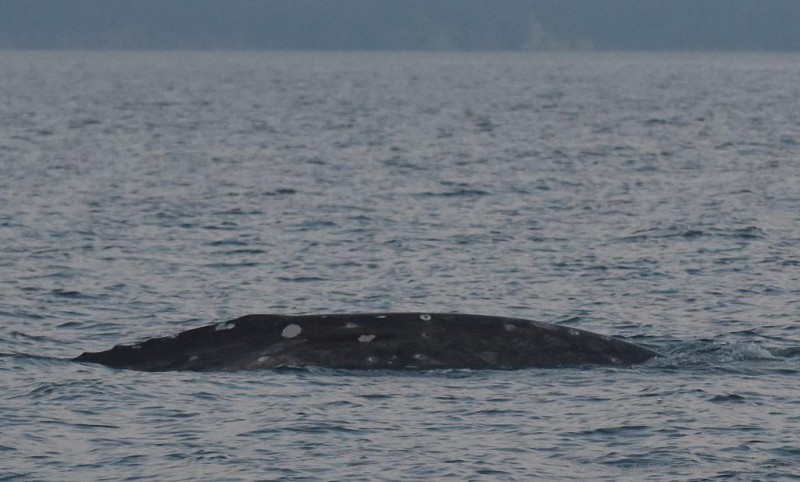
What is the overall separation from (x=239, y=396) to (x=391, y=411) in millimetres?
1995

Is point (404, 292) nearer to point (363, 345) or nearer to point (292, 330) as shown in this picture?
point (363, 345)

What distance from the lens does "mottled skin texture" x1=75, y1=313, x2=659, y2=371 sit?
70.8 feet

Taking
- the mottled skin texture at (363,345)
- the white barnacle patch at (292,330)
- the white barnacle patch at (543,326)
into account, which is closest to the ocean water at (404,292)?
the mottled skin texture at (363,345)

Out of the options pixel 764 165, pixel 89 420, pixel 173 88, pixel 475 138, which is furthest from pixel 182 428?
pixel 173 88

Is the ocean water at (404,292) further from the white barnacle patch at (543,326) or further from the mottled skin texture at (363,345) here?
the white barnacle patch at (543,326)

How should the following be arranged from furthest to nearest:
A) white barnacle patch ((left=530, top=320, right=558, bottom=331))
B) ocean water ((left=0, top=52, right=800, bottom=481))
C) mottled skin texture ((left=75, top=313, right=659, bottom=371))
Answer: white barnacle patch ((left=530, top=320, right=558, bottom=331))
mottled skin texture ((left=75, top=313, right=659, bottom=371))
ocean water ((left=0, top=52, right=800, bottom=481))

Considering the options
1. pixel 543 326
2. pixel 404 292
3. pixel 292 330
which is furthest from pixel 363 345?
pixel 404 292

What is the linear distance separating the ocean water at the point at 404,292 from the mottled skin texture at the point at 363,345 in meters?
0.27

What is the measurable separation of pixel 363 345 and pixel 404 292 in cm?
854

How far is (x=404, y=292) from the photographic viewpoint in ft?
98.9

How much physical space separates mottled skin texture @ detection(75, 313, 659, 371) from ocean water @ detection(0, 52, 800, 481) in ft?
0.88

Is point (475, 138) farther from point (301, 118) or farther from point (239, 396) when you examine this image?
point (239, 396)

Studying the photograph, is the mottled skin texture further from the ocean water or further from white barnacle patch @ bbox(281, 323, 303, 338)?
the ocean water

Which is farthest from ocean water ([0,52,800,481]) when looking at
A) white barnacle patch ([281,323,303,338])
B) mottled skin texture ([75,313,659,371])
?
white barnacle patch ([281,323,303,338])
